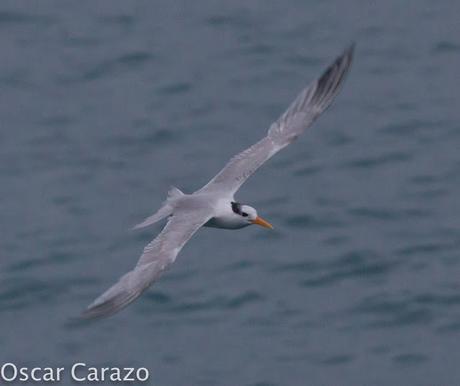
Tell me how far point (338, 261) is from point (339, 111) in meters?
4.34

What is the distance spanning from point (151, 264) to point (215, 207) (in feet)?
5.20

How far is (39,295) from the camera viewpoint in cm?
2039

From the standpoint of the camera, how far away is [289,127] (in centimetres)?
1978

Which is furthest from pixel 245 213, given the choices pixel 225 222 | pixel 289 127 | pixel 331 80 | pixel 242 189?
pixel 242 189

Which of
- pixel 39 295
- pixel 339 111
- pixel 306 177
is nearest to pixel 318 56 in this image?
pixel 339 111

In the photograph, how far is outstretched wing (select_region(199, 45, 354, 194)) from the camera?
19.1m

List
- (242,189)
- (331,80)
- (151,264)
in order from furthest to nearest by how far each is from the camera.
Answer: (242,189), (331,80), (151,264)

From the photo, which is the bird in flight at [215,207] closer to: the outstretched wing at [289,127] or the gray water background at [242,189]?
the outstretched wing at [289,127]

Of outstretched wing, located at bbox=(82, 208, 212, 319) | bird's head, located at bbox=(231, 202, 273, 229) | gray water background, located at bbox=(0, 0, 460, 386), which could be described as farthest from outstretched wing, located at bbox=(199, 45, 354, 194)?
gray water background, located at bbox=(0, 0, 460, 386)

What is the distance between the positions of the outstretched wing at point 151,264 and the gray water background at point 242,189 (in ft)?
7.33

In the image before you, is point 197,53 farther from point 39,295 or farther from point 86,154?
point 39,295

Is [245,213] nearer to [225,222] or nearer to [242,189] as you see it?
[225,222]

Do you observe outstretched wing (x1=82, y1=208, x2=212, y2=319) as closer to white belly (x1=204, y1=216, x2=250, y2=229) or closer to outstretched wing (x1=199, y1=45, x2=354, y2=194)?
white belly (x1=204, y1=216, x2=250, y2=229)

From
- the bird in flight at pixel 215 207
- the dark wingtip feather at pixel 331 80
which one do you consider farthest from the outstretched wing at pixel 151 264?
the dark wingtip feather at pixel 331 80
